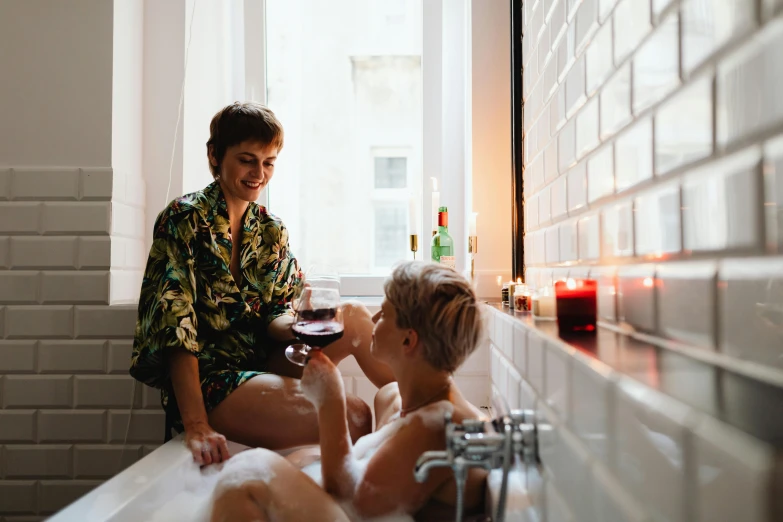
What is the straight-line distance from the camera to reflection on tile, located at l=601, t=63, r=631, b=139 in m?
0.84

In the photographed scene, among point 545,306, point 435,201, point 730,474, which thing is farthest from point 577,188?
point 435,201

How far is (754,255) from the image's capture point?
502mm

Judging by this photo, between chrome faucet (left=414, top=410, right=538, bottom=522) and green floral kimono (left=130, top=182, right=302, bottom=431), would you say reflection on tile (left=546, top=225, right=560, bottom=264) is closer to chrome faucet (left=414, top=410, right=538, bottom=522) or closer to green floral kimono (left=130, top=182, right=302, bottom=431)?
chrome faucet (left=414, top=410, right=538, bottom=522)

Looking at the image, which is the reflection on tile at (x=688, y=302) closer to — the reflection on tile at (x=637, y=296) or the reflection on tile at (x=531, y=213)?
the reflection on tile at (x=637, y=296)

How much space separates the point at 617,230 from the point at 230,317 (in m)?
1.19

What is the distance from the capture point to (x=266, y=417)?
157cm

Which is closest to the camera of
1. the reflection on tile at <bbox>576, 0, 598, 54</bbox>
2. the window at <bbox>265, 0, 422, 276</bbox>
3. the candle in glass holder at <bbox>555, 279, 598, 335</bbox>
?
the candle in glass holder at <bbox>555, 279, 598, 335</bbox>

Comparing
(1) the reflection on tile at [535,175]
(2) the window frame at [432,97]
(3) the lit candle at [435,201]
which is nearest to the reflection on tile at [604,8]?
(1) the reflection on tile at [535,175]

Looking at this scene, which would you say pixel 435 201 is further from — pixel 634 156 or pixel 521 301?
pixel 634 156

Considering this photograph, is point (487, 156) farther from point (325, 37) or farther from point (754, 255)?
point (754, 255)

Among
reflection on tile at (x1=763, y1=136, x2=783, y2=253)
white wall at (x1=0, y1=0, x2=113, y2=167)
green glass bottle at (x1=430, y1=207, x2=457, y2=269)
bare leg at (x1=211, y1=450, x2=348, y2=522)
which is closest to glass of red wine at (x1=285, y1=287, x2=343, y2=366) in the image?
bare leg at (x1=211, y1=450, x2=348, y2=522)

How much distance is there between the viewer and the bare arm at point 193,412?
1407 mm

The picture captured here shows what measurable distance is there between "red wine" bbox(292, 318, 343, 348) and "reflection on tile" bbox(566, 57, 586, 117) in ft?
2.05

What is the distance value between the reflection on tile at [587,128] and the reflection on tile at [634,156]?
13 cm
